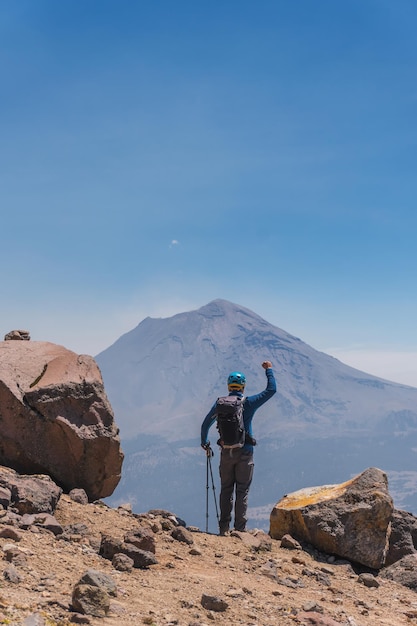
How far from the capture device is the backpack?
46.2 ft

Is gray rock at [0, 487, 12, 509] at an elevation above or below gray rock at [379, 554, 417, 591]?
above

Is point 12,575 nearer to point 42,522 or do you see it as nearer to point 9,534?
point 9,534

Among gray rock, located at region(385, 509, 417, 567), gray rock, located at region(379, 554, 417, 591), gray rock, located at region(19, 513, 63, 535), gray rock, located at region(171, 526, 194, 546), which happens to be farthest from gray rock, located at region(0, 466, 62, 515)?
gray rock, located at region(385, 509, 417, 567)

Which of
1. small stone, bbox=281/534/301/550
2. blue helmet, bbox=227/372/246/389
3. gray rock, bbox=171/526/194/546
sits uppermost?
blue helmet, bbox=227/372/246/389

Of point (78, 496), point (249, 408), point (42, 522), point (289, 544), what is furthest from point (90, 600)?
point (249, 408)

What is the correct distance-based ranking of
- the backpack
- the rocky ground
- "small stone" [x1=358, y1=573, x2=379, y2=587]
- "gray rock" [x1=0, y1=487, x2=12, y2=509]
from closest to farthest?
the rocky ground, "gray rock" [x1=0, y1=487, x2=12, y2=509], "small stone" [x1=358, y1=573, x2=379, y2=587], the backpack

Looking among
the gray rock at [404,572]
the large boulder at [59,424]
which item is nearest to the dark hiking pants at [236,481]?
the large boulder at [59,424]

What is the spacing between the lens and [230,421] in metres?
14.1

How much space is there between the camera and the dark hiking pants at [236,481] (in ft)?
47.7

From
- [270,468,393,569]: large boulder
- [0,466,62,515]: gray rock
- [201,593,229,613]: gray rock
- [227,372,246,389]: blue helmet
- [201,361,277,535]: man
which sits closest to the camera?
[201,593,229,613]: gray rock

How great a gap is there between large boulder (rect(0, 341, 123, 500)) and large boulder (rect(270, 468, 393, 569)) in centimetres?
468

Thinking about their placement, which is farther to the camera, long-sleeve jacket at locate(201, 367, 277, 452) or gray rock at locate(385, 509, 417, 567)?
gray rock at locate(385, 509, 417, 567)

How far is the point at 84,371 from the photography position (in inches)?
585

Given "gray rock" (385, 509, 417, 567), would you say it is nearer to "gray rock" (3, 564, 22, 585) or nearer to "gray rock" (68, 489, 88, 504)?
"gray rock" (68, 489, 88, 504)
